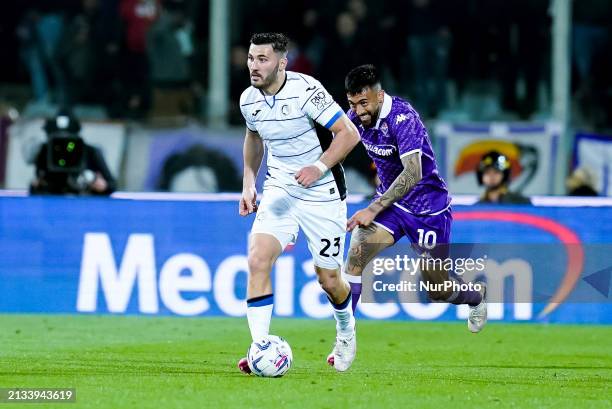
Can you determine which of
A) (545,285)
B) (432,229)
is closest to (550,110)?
(545,285)

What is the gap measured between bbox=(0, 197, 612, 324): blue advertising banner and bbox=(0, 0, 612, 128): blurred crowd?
17.6ft

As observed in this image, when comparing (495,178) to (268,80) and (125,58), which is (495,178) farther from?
(125,58)

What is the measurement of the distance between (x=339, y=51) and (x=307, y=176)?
10.6 metres

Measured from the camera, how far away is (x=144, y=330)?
1423 cm

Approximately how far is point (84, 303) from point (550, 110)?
860cm

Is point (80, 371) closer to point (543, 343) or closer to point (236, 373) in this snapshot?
point (236, 373)

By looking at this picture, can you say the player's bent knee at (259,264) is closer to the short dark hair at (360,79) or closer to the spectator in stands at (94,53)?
the short dark hair at (360,79)

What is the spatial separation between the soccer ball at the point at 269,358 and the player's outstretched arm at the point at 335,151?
3.68 feet

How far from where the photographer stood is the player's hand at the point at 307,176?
10398mm

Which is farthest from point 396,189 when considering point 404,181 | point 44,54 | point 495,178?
point 44,54

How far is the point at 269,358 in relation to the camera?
10.4 metres

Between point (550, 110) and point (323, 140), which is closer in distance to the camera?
point (323, 140)

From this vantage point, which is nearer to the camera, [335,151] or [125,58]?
[335,151]

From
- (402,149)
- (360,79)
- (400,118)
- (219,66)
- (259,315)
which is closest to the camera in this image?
(259,315)
